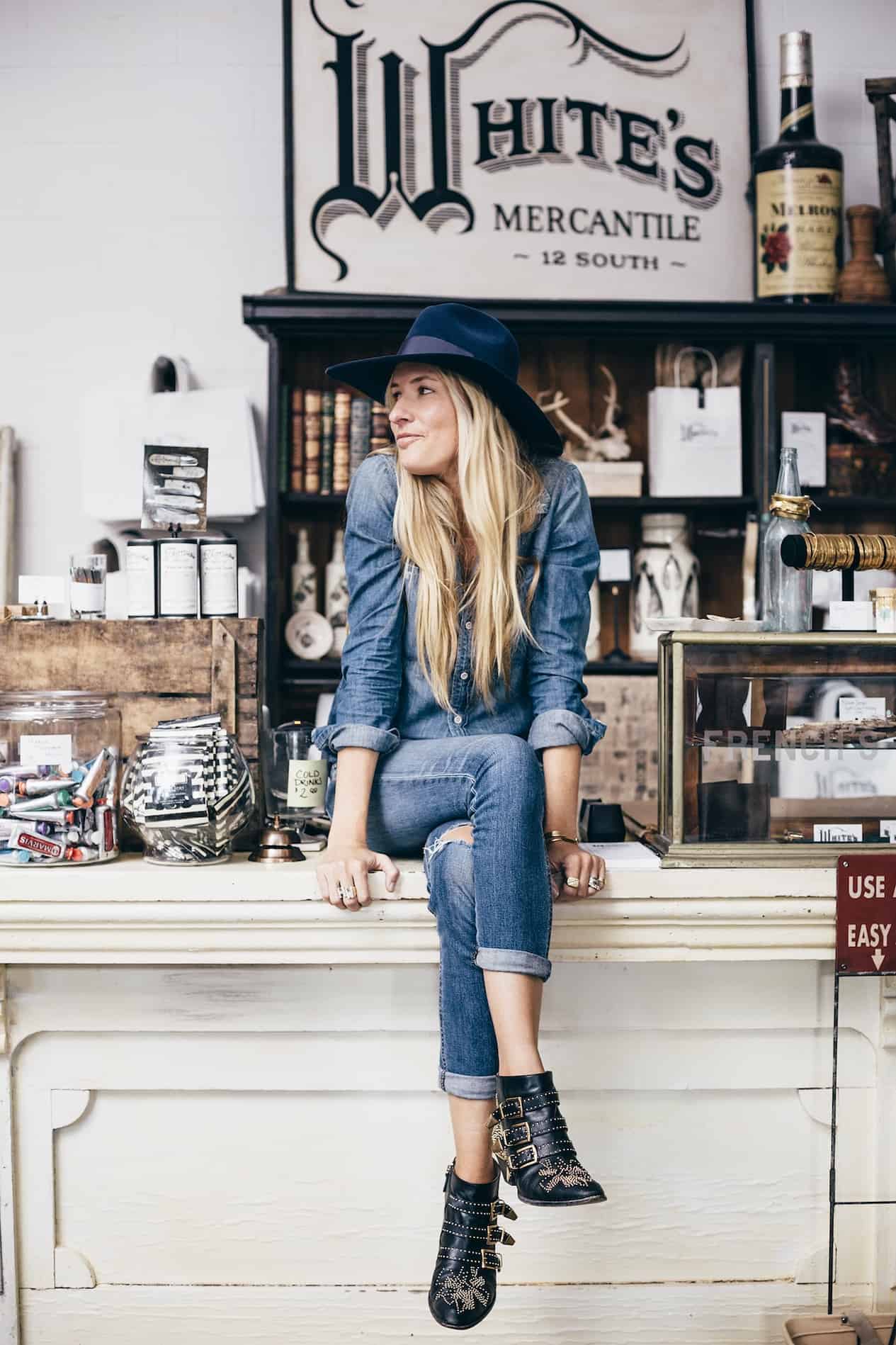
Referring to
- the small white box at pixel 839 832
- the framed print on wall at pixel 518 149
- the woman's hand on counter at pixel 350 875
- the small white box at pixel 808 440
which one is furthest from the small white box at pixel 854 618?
the framed print on wall at pixel 518 149

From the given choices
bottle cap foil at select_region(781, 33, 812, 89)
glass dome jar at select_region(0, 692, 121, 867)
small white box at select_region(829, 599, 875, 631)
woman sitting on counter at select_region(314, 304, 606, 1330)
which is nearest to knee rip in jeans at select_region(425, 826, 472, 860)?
woman sitting on counter at select_region(314, 304, 606, 1330)

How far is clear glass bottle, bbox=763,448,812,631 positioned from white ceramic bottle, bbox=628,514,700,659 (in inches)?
52.7

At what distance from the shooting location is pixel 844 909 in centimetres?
162

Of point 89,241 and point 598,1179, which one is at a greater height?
point 89,241

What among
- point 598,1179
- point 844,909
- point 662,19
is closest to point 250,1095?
point 598,1179

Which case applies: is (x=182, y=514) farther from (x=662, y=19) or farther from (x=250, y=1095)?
(x=662, y=19)

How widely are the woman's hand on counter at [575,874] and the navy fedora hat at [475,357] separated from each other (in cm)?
63

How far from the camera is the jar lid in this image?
1704 millimetres

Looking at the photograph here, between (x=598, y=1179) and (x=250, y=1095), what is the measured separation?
0.53m

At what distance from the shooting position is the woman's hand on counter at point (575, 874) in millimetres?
1591

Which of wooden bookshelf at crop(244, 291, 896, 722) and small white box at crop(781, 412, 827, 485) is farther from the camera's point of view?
small white box at crop(781, 412, 827, 485)

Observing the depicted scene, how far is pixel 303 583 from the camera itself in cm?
310

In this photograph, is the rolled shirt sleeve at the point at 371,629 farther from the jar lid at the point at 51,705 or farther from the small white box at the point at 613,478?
the small white box at the point at 613,478

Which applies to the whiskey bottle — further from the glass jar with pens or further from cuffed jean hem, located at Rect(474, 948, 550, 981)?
cuffed jean hem, located at Rect(474, 948, 550, 981)
